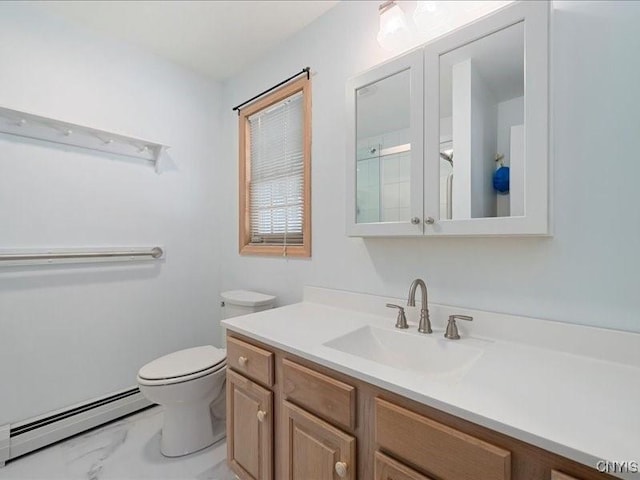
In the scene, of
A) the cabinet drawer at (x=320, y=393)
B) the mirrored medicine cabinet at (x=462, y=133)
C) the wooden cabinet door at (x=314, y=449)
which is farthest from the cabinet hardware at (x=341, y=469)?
the mirrored medicine cabinet at (x=462, y=133)

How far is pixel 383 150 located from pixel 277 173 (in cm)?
90

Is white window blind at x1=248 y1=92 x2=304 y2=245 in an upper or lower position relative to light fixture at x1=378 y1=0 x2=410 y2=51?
lower

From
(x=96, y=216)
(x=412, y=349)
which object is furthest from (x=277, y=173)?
(x=412, y=349)

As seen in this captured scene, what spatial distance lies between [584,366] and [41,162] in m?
2.61

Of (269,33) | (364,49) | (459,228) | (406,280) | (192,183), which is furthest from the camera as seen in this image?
(192,183)

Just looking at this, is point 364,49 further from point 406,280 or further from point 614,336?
point 614,336

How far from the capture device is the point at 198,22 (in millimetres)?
1808

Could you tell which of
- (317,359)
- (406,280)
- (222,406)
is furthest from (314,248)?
(222,406)

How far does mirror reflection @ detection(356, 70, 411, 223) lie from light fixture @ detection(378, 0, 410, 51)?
194 millimetres

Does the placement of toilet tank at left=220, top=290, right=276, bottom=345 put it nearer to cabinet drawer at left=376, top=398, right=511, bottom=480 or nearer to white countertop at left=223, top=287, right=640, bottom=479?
white countertop at left=223, top=287, right=640, bottom=479

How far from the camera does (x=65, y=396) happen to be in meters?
1.79

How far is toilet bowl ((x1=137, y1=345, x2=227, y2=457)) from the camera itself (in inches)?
61.6

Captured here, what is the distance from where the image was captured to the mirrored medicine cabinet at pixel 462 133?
964mm

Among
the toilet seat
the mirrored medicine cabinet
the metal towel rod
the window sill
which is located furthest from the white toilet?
the mirrored medicine cabinet
